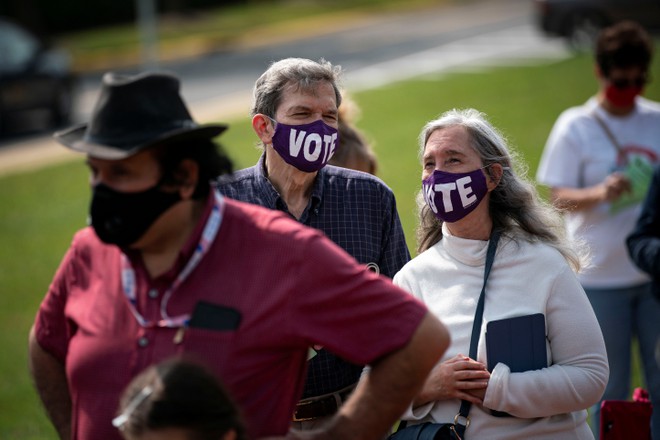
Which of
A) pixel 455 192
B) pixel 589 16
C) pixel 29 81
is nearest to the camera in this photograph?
pixel 455 192

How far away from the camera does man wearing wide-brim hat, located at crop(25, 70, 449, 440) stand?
289 cm

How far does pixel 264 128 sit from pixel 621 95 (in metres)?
2.76

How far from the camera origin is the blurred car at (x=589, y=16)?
24422mm

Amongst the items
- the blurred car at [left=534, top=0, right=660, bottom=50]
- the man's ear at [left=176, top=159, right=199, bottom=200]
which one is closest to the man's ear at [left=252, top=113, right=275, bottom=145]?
the man's ear at [left=176, top=159, right=199, bottom=200]

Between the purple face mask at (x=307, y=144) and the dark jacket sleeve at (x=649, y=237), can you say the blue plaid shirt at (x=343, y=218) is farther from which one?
the dark jacket sleeve at (x=649, y=237)

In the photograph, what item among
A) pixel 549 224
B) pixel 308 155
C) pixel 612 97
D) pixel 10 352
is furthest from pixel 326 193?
pixel 10 352

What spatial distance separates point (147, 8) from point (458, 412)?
31862mm

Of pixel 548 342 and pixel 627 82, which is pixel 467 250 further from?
pixel 627 82

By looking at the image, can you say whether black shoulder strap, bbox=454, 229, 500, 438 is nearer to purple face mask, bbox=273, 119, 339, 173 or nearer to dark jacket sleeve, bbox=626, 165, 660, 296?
purple face mask, bbox=273, 119, 339, 173

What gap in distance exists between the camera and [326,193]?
4410mm

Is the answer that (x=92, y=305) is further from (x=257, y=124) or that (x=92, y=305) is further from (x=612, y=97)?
(x=612, y=97)

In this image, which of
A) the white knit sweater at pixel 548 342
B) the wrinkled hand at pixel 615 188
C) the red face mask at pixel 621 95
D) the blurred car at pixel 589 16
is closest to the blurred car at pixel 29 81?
the blurred car at pixel 589 16

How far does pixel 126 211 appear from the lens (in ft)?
9.62

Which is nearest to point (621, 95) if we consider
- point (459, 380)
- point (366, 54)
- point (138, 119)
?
point (459, 380)
